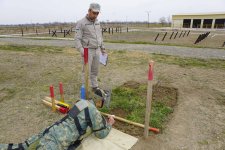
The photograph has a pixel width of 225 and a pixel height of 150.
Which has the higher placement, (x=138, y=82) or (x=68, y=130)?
(x=68, y=130)

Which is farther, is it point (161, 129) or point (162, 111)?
point (162, 111)

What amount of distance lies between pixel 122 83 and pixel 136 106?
1.66 m

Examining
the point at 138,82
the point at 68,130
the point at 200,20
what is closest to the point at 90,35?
the point at 138,82

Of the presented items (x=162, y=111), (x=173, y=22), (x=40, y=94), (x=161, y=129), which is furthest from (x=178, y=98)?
(x=173, y=22)

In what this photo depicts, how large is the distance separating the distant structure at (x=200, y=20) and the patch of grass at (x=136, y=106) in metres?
52.2

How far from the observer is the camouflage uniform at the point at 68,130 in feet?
8.22

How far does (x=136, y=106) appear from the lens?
437 centimetres

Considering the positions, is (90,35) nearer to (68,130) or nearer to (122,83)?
(122,83)

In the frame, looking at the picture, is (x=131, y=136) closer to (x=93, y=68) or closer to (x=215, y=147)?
(x=215, y=147)

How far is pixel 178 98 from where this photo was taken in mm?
4871

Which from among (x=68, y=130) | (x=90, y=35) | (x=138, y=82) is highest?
(x=90, y=35)

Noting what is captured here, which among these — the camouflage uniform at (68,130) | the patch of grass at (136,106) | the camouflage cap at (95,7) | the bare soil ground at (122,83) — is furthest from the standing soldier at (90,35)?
the camouflage uniform at (68,130)

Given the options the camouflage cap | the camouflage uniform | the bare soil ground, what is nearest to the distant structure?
the bare soil ground

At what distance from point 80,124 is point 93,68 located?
2314 mm
